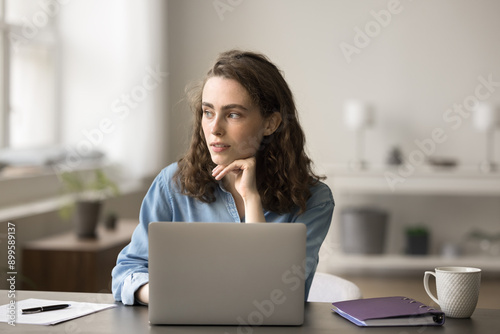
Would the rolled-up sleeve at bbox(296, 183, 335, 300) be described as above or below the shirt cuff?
above

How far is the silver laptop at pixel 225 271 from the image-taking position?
1.34m

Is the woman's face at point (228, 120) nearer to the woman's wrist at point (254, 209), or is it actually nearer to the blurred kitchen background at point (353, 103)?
the woman's wrist at point (254, 209)

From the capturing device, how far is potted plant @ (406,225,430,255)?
519cm

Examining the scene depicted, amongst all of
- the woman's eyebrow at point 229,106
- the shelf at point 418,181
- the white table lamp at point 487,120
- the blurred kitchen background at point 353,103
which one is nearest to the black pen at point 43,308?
the woman's eyebrow at point 229,106

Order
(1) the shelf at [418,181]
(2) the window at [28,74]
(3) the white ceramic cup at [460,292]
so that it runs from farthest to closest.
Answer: (1) the shelf at [418,181]
(2) the window at [28,74]
(3) the white ceramic cup at [460,292]

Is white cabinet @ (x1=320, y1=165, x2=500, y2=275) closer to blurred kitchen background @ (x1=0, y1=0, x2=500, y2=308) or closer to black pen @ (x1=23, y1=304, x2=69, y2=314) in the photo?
blurred kitchen background @ (x1=0, y1=0, x2=500, y2=308)

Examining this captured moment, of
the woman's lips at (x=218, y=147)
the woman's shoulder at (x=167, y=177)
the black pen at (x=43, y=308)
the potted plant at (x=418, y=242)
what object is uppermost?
the woman's lips at (x=218, y=147)

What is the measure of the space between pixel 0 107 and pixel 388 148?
3.15 metres

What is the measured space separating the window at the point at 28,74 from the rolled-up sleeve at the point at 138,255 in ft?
7.38

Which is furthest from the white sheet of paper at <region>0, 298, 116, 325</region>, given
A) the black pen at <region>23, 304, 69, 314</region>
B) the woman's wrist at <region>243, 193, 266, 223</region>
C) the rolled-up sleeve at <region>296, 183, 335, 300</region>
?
the rolled-up sleeve at <region>296, 183, 335, 300</region>

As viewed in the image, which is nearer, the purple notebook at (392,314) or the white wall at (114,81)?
the purple notebook at (392,314)

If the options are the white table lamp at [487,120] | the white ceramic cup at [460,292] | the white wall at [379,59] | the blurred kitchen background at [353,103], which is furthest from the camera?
the white wall at [379,59]

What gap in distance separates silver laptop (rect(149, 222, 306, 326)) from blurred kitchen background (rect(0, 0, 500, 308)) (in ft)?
10.9

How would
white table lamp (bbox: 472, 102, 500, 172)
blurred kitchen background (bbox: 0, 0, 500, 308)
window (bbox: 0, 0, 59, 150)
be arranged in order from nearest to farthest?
window (bbox: 0, 0, 59, 150), blurred kitchen background (bbox: 0, 0, 500, 308), white table lamp (bbox: 472, 102, 500, 172)
